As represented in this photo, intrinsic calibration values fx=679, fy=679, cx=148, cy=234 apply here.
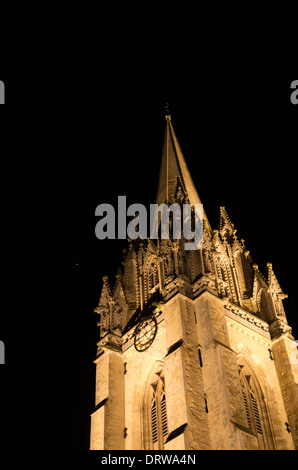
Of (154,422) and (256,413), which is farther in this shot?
(256,413)

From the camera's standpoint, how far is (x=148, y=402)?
33844 mm

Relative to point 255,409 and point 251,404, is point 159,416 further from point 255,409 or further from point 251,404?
point 255,409

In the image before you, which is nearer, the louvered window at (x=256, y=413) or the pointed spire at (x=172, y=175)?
the louvered window at (x=256, y=413)

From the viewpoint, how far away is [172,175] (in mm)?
44969

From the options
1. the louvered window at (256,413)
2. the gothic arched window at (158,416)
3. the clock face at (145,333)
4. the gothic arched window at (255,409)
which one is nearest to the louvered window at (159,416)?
the gothic arched window at (158,416)

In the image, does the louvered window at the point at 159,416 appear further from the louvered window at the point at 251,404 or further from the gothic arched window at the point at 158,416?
the louvered window at the point at 251,404

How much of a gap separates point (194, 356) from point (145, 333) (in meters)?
4.44

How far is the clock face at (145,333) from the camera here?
3498cm

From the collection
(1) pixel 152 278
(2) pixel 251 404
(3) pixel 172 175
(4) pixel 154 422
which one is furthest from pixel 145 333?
(3) pixel 172 175

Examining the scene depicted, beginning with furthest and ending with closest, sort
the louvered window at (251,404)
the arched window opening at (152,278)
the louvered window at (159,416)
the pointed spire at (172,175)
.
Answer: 1. the pointed spire at (172,175)
2. the arched window opening at (152,278)
3. the louvered window at (251,404)
4. the louvered window at (159,416)

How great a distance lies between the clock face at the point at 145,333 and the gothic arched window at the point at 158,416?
6.25 feet

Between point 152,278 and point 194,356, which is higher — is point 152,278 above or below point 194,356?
above
